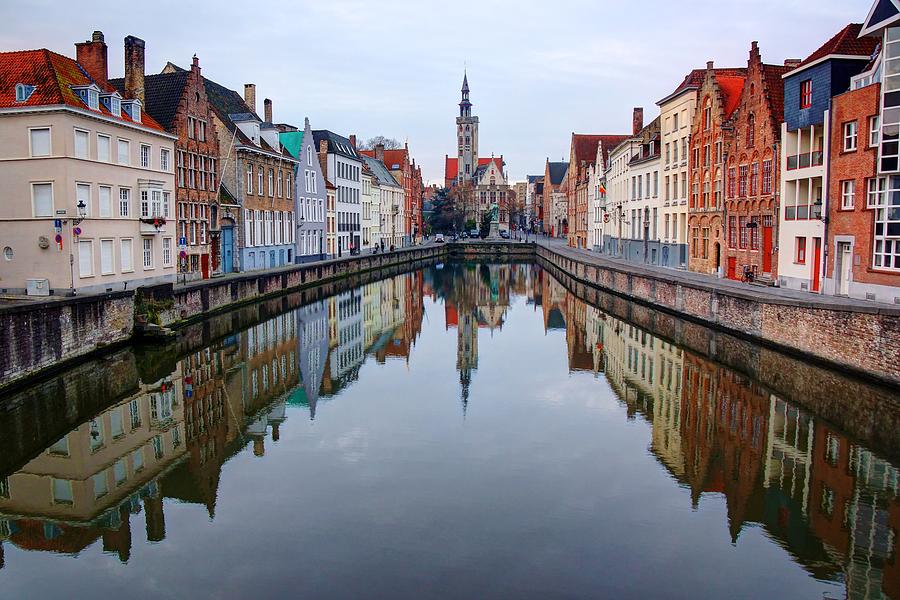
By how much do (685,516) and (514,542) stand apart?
276 centimetres

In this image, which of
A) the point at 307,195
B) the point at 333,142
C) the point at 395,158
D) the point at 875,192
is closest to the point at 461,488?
the point at 875,192

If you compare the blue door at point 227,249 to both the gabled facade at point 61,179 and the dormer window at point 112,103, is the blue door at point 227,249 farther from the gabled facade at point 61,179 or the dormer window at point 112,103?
the dormer window at point 112,103

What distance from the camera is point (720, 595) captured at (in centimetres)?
845

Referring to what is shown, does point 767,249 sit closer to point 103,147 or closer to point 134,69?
point 103,147

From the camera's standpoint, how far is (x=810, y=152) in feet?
85.3

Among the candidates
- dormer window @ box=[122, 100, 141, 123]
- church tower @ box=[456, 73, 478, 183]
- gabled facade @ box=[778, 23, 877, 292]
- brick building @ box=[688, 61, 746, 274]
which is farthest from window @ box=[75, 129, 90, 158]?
church tower @ box=[456, 73, 478, 183]

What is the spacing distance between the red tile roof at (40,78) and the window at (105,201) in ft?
8.76

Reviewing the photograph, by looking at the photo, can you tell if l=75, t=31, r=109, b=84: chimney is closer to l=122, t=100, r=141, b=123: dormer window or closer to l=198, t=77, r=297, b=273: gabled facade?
l=122, t=100, r=141, b=123: dormer window

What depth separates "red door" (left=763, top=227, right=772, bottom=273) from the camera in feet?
99.5

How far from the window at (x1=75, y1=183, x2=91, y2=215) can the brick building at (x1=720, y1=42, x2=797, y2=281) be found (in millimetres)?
25851

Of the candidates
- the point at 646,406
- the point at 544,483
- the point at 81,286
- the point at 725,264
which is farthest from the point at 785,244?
the point at 81,286

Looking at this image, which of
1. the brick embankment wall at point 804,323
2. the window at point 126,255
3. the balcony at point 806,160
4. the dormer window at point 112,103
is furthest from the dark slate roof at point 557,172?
the window at point 126,255

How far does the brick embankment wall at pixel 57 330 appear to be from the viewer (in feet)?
54.6

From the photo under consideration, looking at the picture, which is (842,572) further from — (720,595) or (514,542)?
(514,542)
